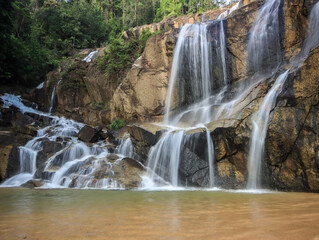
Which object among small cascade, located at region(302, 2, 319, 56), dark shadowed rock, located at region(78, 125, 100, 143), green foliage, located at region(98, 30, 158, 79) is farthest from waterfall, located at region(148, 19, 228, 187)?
green foliage, located at region(98, 30, 158, 79)

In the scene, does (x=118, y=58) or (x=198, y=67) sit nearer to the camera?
(x=198, y=67)

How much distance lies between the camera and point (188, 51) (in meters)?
15.8

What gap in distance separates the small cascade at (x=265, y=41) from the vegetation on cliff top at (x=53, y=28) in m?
11.3

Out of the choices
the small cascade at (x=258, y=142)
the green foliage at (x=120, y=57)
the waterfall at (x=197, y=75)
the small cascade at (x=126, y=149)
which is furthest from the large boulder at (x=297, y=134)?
the green foliage at (x=120, y=57)

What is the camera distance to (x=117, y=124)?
1734 cm

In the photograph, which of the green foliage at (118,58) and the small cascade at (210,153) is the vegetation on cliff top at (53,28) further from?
the small cascade at (210,153)

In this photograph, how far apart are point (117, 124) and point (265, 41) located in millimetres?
11285

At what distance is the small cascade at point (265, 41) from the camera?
1312 centimetres

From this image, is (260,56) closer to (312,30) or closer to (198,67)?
(312,30)

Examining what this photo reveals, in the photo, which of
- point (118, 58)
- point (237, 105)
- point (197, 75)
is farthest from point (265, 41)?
point (118, 58)

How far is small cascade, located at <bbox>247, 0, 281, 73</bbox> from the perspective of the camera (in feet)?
43.1

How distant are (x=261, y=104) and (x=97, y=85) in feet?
49.9

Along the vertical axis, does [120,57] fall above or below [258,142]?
above

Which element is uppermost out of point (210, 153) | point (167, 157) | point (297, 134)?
point (297, 134)
